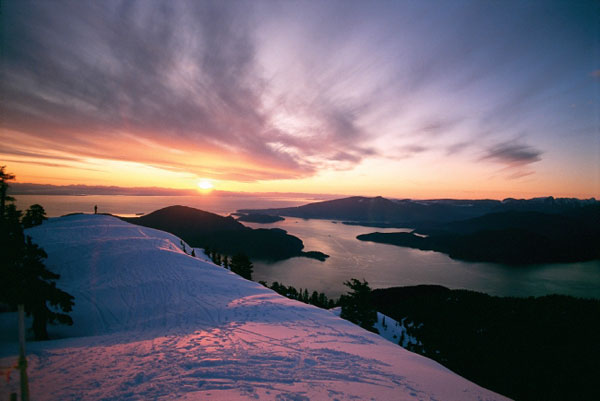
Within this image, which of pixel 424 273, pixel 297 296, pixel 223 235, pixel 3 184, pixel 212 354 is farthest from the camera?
pixel 223 235

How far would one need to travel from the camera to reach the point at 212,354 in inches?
330

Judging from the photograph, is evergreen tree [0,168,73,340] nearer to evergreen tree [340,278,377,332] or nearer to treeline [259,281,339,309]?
evergreen tree [340,278,377,332]

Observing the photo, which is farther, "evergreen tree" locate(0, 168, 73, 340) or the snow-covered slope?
"evergreen tree" locate(0, 168, 73, 340)

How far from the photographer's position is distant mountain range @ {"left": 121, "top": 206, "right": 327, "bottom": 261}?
475 feet

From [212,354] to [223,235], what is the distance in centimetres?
16904

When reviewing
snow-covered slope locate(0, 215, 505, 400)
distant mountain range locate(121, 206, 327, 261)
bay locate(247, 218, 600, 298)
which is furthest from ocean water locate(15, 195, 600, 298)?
snow-covered slope locate(0, 215, 505, 400)

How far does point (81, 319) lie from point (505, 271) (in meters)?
191

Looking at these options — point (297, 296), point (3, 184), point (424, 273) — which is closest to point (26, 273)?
point (3, 184)

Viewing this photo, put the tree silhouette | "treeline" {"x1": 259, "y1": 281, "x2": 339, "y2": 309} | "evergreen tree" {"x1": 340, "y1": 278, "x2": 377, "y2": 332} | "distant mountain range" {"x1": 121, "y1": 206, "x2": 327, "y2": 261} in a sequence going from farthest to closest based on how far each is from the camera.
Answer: "distant mountain range" {"x1": 121, "y1": 206, "x2": 327, "y2": 261} < "treeline" {"x1": 259, "y1": 281, "x2": 339, "y2": 309} < "evergreen tree" {"x1": 340, "y1": 278, "x2": 377, "y2": 332} < the tree silhouette

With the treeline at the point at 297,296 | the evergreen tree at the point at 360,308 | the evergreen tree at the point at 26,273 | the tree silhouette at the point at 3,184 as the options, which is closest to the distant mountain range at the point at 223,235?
the treeline at the point at 297,296

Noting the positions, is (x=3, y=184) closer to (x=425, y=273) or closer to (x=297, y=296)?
(x=297, y=296)

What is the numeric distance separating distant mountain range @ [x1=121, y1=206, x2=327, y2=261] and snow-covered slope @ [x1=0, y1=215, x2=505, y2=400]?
122770 millimetres

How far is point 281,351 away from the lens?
9156 millimetres

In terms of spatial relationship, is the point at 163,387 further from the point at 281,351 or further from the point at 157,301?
the point at 157,301
